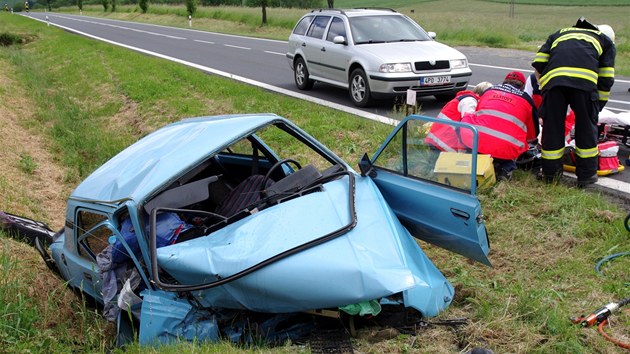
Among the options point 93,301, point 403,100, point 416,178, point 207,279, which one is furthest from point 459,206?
point 403,100

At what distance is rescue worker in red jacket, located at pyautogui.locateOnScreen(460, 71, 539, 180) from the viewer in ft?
20.8

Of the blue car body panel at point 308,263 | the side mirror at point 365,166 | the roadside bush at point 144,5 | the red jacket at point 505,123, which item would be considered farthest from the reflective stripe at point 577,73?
the roadside bush at point 144,5

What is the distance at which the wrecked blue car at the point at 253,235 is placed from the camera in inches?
143

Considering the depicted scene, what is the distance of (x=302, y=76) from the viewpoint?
12961 millimetres

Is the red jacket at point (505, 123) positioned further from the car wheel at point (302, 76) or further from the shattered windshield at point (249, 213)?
the car wheel at point (302, 76)

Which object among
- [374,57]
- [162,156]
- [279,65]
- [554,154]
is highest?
[374,57]

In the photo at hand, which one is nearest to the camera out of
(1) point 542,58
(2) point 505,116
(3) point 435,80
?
(2) point 505,116

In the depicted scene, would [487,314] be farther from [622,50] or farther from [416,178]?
[622,50]

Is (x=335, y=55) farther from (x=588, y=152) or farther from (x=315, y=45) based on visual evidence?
(x=588, y=152)

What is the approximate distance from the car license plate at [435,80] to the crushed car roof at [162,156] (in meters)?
5.76

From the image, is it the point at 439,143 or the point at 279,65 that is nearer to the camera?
the point at 439,143

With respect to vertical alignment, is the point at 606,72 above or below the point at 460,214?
above

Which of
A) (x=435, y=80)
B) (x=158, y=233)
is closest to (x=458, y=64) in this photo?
(x=435, y=80)

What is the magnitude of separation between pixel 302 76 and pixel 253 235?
30.7 ft
